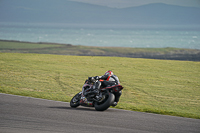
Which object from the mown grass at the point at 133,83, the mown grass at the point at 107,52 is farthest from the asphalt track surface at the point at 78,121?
the mown grass at the point at 107,52

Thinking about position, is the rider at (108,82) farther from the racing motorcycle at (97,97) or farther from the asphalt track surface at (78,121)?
the asphalt track surface at (78,121)

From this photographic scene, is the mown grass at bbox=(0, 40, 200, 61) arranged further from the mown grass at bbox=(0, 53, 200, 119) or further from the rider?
the rider

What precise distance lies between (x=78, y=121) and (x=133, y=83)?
456 inches

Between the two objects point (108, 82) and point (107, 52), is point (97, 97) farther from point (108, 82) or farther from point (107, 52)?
point (107, 52)

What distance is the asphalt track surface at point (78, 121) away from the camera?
8055 mm

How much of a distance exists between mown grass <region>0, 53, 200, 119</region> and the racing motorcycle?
200 cm

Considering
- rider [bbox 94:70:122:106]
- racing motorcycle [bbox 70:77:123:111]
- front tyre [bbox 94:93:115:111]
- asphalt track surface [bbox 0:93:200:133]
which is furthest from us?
rider [bbox 94:70:122:106]

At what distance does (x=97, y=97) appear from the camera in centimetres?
1066

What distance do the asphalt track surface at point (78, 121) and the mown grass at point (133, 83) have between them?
2.29m

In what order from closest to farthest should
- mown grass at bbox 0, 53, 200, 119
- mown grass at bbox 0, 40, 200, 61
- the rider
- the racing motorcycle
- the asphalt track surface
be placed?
Result: the asphalt track surface < the racing motorcycle < the rider < mown grass at bbox 0, 53, 200, 119 < mown grass at bbox 0, 40, 200, 61

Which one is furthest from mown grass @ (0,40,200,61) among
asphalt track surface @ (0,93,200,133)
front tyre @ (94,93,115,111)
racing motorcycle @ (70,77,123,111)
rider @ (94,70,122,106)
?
asphalt track surface @ (0,93,200,133)

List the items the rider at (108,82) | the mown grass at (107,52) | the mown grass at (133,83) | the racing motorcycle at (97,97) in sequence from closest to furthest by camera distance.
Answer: the racing motorcycle at (97,97) < the rider at (108,82) < the mown grass at (133,83) < the mown grass at (107,52)

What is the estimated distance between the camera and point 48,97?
1418 centimetres

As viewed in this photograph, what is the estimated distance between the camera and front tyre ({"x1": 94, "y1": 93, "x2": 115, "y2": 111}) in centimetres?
1015
